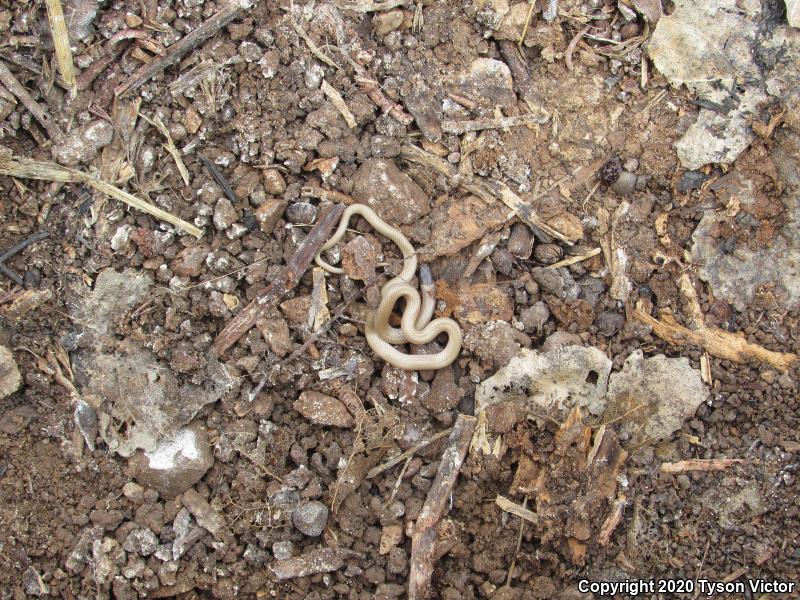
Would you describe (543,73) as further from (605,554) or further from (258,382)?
→ (605,554)

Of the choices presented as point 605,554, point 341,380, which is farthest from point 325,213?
point 605,554

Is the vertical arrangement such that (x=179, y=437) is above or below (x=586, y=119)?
below

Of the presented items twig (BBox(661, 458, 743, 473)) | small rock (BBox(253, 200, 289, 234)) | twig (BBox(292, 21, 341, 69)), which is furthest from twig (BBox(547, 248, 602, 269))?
twig (BBox(292, 21, 341, 69))

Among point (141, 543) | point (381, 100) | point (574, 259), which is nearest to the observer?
point (141, 543)

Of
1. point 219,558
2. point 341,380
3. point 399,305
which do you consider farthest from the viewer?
point 399,305

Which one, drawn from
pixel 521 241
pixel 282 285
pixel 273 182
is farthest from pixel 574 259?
pixel 273 182

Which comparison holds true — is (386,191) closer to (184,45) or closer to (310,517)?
(184,45)

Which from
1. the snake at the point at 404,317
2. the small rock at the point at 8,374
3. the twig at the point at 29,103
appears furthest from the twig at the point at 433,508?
the twig at the point at 29,103
